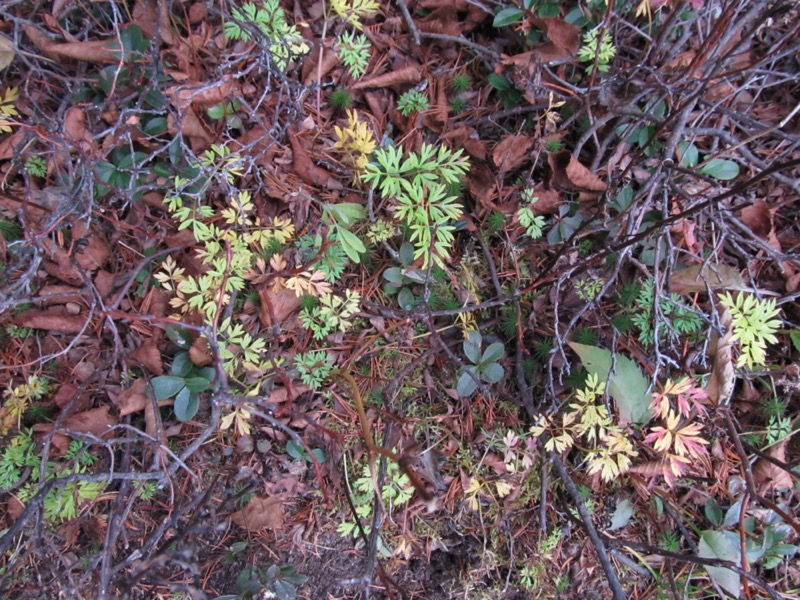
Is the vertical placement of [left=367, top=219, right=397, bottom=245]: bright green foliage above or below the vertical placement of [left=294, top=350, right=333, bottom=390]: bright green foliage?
above

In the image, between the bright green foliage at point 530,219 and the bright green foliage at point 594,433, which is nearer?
the bright green foliage at point 594,433

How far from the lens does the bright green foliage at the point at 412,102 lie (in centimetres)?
260

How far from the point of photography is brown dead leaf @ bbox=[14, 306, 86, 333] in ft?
Answer: 7.91

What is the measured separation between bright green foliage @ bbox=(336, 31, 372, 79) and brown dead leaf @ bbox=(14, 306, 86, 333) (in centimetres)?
174

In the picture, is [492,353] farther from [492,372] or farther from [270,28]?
[270,28]

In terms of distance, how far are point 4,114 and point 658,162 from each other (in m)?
3.15

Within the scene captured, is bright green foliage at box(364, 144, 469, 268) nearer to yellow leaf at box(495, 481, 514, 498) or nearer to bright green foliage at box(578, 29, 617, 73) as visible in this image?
bright green foliage at box(578, 29, 617, 73)

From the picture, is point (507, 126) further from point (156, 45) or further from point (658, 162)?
point (156, 45)

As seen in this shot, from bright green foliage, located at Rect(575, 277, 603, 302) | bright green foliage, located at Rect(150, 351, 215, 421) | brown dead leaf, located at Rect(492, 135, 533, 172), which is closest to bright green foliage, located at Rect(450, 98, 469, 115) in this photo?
brown dead leaf, located at Rect(492, 135, 533, 172)

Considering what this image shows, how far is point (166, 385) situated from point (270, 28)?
167 centimetres

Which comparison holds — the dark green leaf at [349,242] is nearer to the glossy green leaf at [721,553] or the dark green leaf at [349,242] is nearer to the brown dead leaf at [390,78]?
the brown dead leaf at [390,78]

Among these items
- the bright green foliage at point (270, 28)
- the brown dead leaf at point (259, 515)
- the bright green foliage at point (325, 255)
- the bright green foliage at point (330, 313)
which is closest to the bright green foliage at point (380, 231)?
the bright green foliage at point (325, 255)

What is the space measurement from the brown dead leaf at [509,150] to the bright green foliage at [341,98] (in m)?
0.78

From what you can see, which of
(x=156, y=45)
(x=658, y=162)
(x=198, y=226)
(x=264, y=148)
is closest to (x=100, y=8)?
(x=156, y=45)
